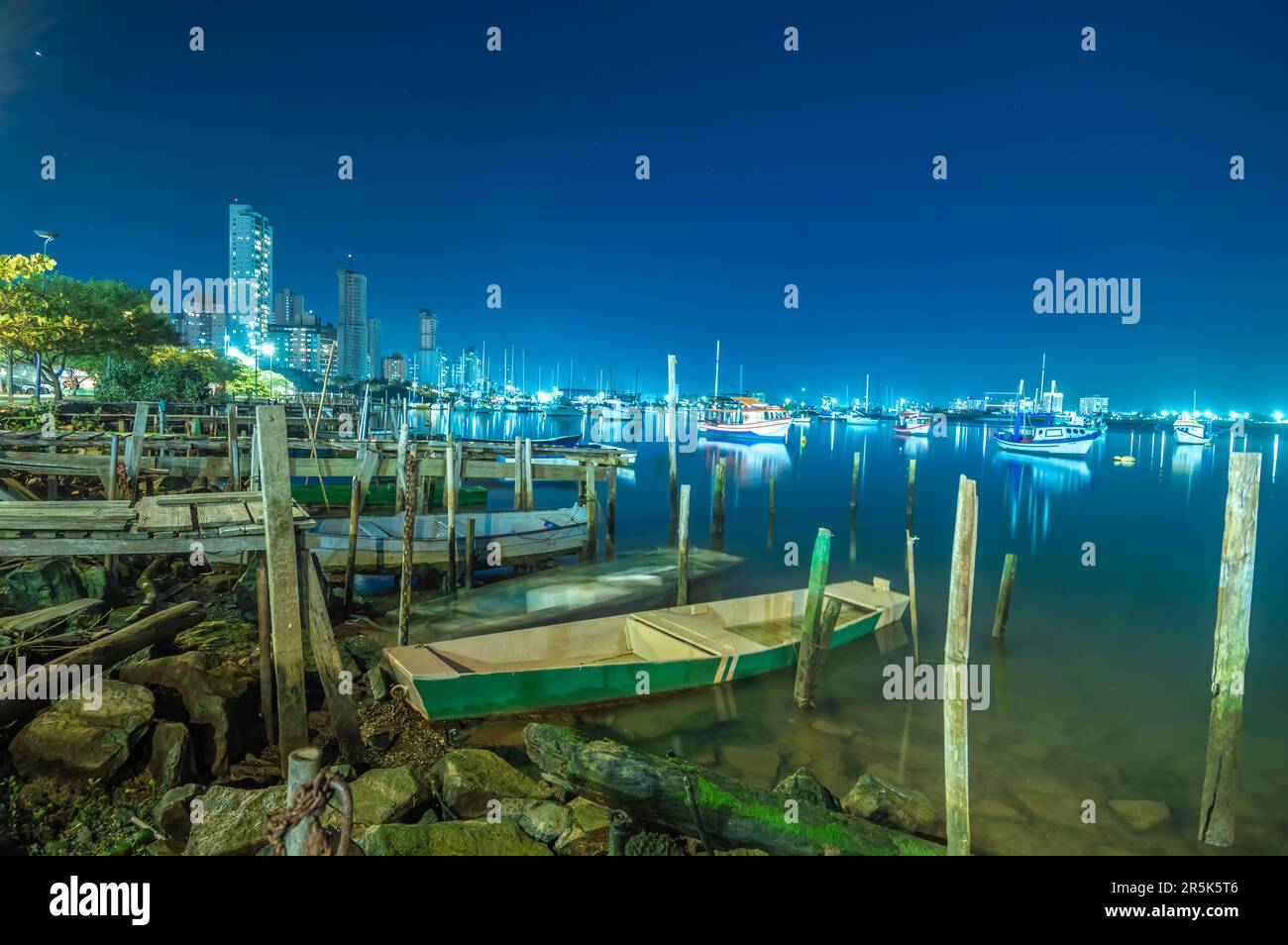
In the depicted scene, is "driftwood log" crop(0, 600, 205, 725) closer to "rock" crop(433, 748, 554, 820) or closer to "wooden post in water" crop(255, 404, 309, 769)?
Result: "wooden post in water" crop(255, 404, 309, 769)

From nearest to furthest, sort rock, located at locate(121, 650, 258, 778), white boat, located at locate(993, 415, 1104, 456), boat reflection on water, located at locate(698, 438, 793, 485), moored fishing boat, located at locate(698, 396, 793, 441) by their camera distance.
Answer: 1. rock, located at locate(121, 650, 258, 778)
2. boat reflection on water, located at locate(698, 438, 793, 485)
3. white boat, located at locate(993, 415, 1104, 456)
4. moored fishing boat, located at locate(698, 396, 793, 441)

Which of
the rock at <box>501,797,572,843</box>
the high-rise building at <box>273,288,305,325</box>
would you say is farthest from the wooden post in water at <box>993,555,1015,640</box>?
the high-rise building at <box>273,288,305,325</box>

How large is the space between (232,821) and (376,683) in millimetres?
3828

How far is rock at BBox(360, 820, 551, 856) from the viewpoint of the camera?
5301 millimetres

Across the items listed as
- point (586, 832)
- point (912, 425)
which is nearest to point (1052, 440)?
point (912, 425)

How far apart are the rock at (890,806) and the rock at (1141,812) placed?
2.71 m

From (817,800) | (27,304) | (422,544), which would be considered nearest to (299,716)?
(817,800)

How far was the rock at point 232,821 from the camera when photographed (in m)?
5.41

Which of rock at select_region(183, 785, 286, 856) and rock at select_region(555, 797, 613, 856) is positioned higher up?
rock at select_region(183, 785, 286, 856)

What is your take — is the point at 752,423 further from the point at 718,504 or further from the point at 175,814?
the point at 175,814

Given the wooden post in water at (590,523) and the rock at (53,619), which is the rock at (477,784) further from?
the wooden post in water at (590,523)

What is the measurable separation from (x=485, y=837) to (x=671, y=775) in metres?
1.74

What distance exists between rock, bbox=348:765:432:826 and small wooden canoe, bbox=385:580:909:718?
1.91 m

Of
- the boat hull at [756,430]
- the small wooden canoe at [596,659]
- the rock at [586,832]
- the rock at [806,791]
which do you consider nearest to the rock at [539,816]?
the rock at [586,832]
